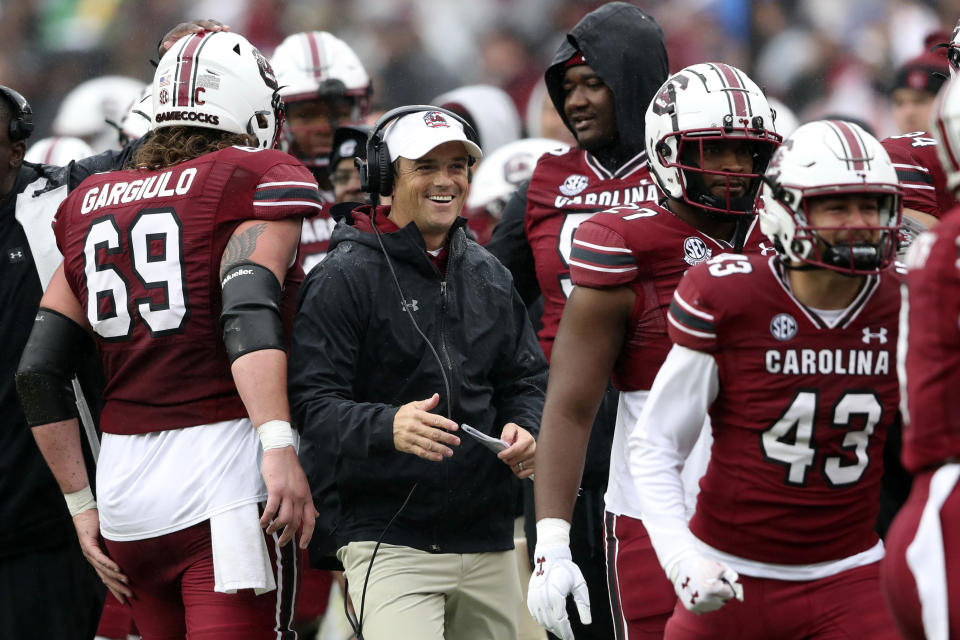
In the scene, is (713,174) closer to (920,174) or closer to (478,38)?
(920,174)

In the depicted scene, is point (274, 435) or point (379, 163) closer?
point (274, 435)

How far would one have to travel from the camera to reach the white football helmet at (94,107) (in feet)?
29.2

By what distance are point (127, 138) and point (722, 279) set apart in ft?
12.6

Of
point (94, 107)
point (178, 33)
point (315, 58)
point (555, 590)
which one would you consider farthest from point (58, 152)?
point (555, 590)

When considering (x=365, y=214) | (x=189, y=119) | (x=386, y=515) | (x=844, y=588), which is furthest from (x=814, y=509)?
(x=189, y=119)

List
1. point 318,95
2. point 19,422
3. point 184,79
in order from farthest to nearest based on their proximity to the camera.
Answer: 1. point 318,95
2. point 19,422
3. point 184,79

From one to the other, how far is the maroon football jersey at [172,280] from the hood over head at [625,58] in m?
1.32

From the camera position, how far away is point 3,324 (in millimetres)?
4270

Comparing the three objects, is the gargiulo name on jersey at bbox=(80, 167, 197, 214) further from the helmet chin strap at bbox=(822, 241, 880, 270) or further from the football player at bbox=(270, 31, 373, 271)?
the football player at bbox=(270, 31, 373, 271)

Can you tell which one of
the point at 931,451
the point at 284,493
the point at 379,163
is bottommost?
the point at 284,493

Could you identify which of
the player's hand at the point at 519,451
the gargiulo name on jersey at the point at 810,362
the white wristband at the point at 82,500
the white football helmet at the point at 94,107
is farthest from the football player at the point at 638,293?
the white football helmet at the point at 94,107

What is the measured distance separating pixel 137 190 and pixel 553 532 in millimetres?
1365

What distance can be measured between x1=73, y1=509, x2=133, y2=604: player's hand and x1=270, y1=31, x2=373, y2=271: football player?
8.36 ft

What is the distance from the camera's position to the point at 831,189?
3074 millimetres
